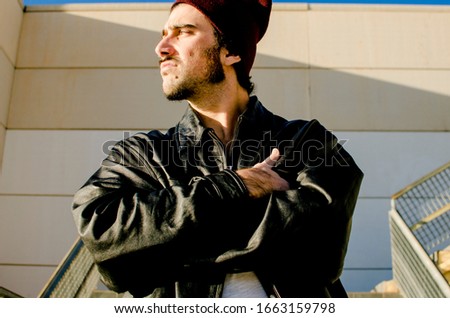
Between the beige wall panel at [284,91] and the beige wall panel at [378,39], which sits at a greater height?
the beige wall panel at [378,39]

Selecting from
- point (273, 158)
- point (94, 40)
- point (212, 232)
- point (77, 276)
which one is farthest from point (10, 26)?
point (212, 232)

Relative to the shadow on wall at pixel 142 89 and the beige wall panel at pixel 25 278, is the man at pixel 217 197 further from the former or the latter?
the beige wall panel at pixel 25 278

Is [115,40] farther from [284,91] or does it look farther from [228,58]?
[228,58]

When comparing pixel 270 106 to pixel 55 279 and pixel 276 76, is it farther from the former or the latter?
pixel 55 279

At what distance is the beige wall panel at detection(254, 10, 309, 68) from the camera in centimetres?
955

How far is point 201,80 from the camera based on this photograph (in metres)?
1.45

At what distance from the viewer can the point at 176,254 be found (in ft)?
3.95

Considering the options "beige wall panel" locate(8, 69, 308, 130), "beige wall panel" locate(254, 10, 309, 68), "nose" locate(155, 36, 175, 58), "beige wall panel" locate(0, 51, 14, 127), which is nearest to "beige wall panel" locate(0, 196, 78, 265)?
"beige wall panel" locate(8, 69, 308, 130)

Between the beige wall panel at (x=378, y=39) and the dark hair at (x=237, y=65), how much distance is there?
8.26m

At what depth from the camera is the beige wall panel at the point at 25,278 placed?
858 centimetres

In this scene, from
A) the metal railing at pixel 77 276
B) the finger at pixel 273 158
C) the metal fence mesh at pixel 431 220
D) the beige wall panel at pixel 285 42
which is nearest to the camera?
the finger at pixel 273 158

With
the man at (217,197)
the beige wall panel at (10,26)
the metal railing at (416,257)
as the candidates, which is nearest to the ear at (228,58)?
the man at (217,197)
